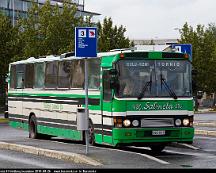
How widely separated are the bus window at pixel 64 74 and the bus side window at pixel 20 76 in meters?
3.91

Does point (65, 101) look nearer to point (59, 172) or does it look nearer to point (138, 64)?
point (138, 64)

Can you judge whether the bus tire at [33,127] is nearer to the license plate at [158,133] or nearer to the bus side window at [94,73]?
the bus side window at [94,73]

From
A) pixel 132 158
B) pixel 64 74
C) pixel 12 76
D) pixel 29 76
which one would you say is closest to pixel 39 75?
pixel 29 76

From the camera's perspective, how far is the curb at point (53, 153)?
585 inches

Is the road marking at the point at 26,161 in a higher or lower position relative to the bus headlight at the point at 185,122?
lower

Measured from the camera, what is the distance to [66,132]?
21250mm

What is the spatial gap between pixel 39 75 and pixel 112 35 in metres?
38.3

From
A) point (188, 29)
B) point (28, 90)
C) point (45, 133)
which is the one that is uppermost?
point (188, 29)

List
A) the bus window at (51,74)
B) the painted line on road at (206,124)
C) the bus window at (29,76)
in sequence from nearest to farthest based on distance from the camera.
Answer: the bus window at (51,74), the bus window at (29,76), the painted line on road at (206,124)

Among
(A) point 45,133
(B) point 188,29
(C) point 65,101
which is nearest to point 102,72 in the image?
(C) point 65,101

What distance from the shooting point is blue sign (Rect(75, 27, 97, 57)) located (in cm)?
1568

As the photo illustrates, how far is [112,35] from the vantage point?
61.7 m

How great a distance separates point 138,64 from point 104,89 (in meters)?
1.37

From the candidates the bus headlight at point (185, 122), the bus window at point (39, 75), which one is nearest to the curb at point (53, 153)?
the bus headlight at point (185, 122)
